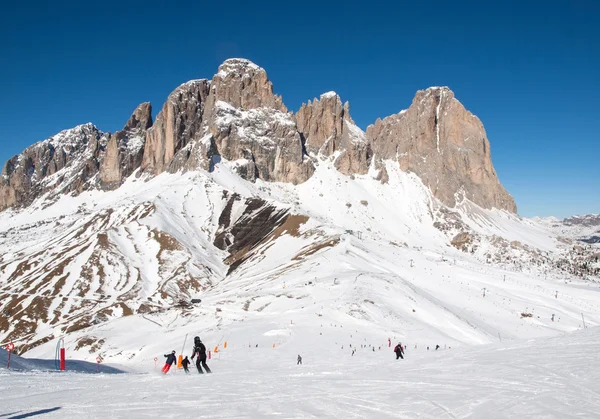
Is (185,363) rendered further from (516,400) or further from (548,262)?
(548,262)

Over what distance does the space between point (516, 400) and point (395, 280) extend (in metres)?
60.2

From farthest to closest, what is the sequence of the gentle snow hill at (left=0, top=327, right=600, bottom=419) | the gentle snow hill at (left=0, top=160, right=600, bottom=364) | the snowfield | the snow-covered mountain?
the snow-covered mountain
the gentle snow hill at (left=0, top=160, right=600, bottom=364)
the snowfield
the gentle snow hill at (left=0, top=327, right=600, bottom=419)

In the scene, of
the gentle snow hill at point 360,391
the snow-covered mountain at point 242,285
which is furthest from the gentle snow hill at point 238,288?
the gentle snow hill at point 360,391

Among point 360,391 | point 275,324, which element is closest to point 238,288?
point 275,324

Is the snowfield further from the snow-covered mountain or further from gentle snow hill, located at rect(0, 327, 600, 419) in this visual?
the snow-covered mountain

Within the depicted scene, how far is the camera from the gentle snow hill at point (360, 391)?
11.8m

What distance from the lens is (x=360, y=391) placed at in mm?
14805

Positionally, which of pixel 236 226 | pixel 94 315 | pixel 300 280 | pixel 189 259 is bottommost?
pixel 94 315

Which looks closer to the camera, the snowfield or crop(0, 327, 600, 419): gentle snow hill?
crop(0, 327, 600, 419): gentle snow hill

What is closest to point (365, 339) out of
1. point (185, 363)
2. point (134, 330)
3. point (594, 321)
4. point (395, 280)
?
point (185, 363)

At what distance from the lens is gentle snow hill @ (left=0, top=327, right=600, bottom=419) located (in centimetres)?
1184

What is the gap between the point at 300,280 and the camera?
7731cm

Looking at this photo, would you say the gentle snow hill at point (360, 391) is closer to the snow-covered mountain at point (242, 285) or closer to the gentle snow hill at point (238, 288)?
the gentle snow hill at point (238, 288)

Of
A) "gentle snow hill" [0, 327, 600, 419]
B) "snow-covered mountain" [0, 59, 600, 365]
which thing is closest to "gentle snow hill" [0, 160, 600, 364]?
"snow-covered mountain" [0, 59, 600, 365]
